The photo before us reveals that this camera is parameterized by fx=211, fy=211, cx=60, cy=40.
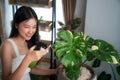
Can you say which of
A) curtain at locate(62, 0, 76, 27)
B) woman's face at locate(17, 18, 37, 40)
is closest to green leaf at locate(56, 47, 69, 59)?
woman's face at locate(17, 18, 37, 40)

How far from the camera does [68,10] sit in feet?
7.19

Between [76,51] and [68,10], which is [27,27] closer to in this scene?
[76,51]

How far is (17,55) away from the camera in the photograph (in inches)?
57.9

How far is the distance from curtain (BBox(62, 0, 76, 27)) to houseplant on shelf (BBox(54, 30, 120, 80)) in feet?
2.66

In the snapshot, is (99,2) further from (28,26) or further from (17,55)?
(17,55)

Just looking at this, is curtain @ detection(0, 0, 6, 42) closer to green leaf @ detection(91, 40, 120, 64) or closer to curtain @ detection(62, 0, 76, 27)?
curtain @ detection(62, 0, 76, 27)

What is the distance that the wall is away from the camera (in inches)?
71.4

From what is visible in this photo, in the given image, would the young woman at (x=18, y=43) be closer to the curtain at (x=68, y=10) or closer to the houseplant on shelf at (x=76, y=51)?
the houseplant on shelf at (x=76, y=51)

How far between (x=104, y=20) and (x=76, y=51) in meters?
0.68

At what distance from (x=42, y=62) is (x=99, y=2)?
1086mm

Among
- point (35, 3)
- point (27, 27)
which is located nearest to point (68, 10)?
point (35, 3)

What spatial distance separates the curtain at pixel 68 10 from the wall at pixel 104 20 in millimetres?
316

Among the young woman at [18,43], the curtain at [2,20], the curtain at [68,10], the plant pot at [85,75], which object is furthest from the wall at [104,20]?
the curtain at [2,20]

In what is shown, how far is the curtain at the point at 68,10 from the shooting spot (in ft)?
7.07
